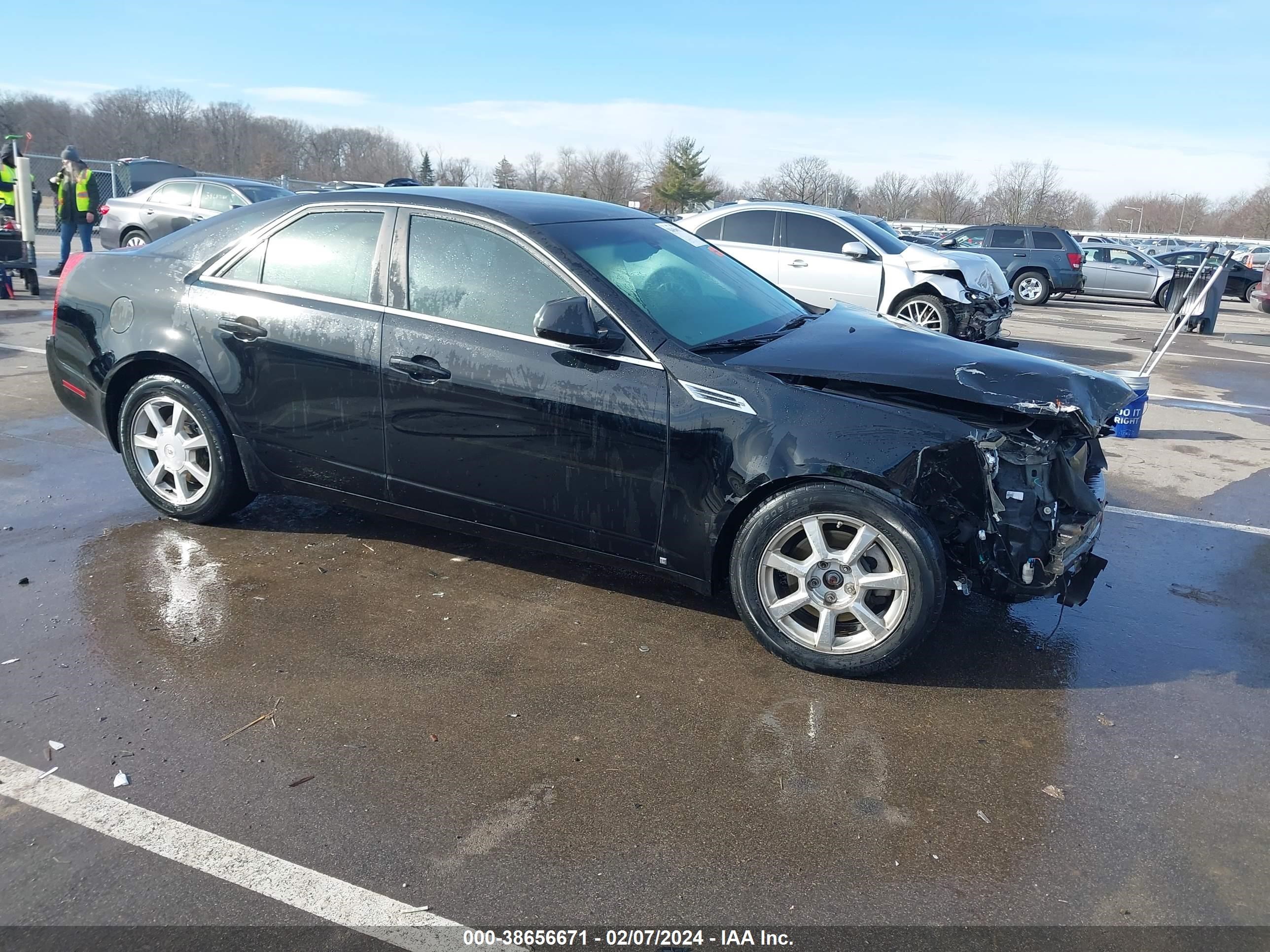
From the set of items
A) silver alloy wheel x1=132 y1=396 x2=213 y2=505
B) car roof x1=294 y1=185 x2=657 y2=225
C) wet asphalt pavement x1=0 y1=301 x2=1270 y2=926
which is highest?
car roof x1=294 y1=185 x2=657 y2=225

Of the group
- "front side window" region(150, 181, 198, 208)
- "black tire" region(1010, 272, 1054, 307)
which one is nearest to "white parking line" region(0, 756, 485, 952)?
"front side window" region(150, 181, 198, 208)

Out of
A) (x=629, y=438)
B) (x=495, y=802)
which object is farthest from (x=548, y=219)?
(x=495, y=802)

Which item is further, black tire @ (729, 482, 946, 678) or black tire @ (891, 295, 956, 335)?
black tire @ (891, 295, 956, 335)

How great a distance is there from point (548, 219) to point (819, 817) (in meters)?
2.83

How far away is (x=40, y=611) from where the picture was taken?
4125 mm

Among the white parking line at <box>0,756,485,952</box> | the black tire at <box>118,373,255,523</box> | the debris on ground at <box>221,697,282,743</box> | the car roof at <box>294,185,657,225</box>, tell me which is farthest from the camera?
the black tire at <box>118,373,255,523</box>

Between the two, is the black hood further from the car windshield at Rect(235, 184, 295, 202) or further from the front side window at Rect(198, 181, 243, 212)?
the front side window at Rect(198, 181, 243, 212)

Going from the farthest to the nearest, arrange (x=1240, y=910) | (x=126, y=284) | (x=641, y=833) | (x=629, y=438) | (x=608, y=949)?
(x=126, y=284)
(x=629, y=438)
(x=641, y=833)
(x=1240, y=910)
(x=608, y=949)

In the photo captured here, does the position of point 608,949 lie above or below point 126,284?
below

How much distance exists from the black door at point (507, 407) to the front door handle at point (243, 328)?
2.34ft

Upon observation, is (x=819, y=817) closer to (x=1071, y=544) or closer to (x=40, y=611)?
(x=1071, y=544)

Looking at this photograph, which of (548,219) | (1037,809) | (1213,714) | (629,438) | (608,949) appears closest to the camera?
(608,949)

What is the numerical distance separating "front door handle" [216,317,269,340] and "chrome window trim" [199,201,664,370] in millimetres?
171

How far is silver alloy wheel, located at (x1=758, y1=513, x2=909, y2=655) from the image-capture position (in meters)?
3.67
